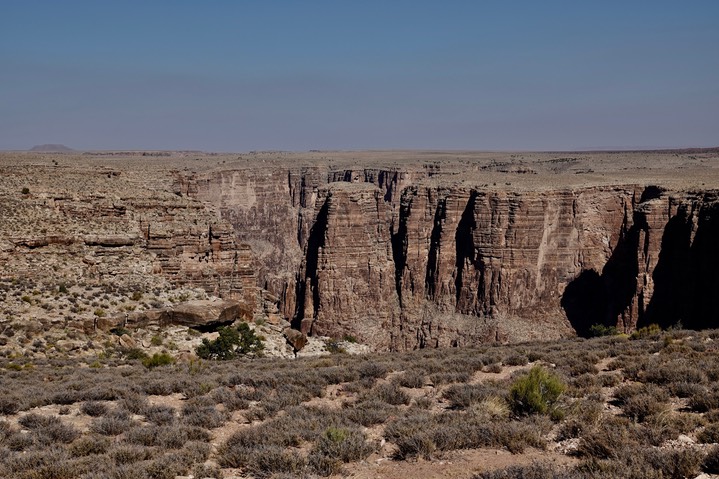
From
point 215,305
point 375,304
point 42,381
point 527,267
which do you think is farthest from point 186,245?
point 527,267

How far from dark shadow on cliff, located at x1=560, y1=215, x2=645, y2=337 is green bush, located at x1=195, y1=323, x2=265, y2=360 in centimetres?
3573

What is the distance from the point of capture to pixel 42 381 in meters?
18.4

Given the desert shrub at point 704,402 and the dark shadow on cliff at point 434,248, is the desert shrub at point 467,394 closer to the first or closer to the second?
the desert shrub at point 704,402

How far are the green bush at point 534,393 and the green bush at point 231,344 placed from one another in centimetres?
1663

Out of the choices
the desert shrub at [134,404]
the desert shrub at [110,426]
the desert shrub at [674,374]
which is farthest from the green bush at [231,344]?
the desert shrub at [674,374]

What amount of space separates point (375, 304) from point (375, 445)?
2026 inches

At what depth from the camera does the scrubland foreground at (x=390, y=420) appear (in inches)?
370

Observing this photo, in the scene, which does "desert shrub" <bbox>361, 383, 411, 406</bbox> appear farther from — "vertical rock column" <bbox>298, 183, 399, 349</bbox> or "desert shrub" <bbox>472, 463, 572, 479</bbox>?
"vertical rock column" <bbox>298, 183, 399, 349</bbox>

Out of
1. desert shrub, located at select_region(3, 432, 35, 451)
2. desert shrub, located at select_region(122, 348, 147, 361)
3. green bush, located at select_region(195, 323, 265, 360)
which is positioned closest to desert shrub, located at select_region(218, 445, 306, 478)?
desert shrub, located at select_region(3, 432, 35, 451)

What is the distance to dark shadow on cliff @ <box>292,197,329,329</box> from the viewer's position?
199ft

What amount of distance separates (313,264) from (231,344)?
34.7 m

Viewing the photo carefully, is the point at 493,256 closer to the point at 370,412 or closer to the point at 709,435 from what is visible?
the point at 370,412

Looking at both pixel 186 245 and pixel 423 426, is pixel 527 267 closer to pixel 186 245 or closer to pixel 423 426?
pixel 186 245

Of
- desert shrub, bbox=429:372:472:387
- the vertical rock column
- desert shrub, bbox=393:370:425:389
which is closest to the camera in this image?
desert shrub, bbox=393:370:425:389
